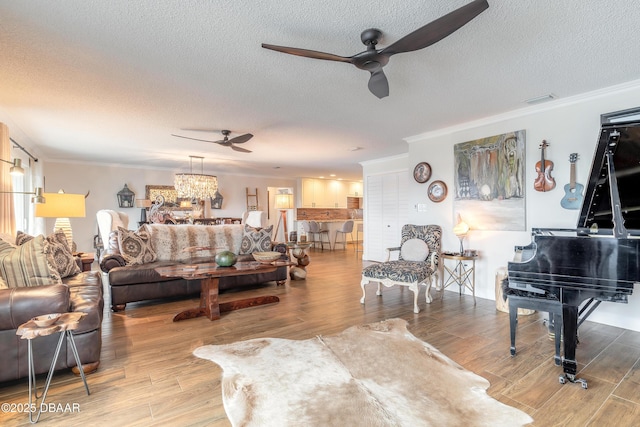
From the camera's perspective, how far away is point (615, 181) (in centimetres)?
213

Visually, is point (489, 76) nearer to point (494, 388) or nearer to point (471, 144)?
point (471, 144)

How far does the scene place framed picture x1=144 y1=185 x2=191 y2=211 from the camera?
8023mm

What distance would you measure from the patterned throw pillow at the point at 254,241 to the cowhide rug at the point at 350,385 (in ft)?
8.20

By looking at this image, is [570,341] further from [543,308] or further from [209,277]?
[209,277]

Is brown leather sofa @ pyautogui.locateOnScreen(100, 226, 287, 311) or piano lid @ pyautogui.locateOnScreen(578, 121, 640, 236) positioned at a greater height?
piano lid @ pyautogui.locateOnScreen(578, 121, 640, 236)

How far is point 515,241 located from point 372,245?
11.4 feet

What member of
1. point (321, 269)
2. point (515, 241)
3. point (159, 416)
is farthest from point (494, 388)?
point (321, 269)

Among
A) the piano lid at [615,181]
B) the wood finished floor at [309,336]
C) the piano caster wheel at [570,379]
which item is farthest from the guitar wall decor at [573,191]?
the piano caster wheel at [570,379]

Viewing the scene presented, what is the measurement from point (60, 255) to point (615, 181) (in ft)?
16.6

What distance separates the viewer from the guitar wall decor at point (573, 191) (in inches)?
130

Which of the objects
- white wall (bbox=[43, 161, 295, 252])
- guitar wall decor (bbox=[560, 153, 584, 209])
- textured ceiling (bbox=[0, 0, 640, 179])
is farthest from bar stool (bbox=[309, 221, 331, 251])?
guitar wall decor (bbox=[560, 153, 584, 209])

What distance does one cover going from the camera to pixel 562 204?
344 centimetres

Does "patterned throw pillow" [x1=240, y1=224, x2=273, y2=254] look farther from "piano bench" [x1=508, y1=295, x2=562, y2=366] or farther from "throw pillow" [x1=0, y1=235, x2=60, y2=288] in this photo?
"piano bench" [x1=508, y1=295, x2=562, y2=366]

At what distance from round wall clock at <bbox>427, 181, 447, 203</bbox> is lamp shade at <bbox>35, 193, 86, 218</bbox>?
493 centimetres
